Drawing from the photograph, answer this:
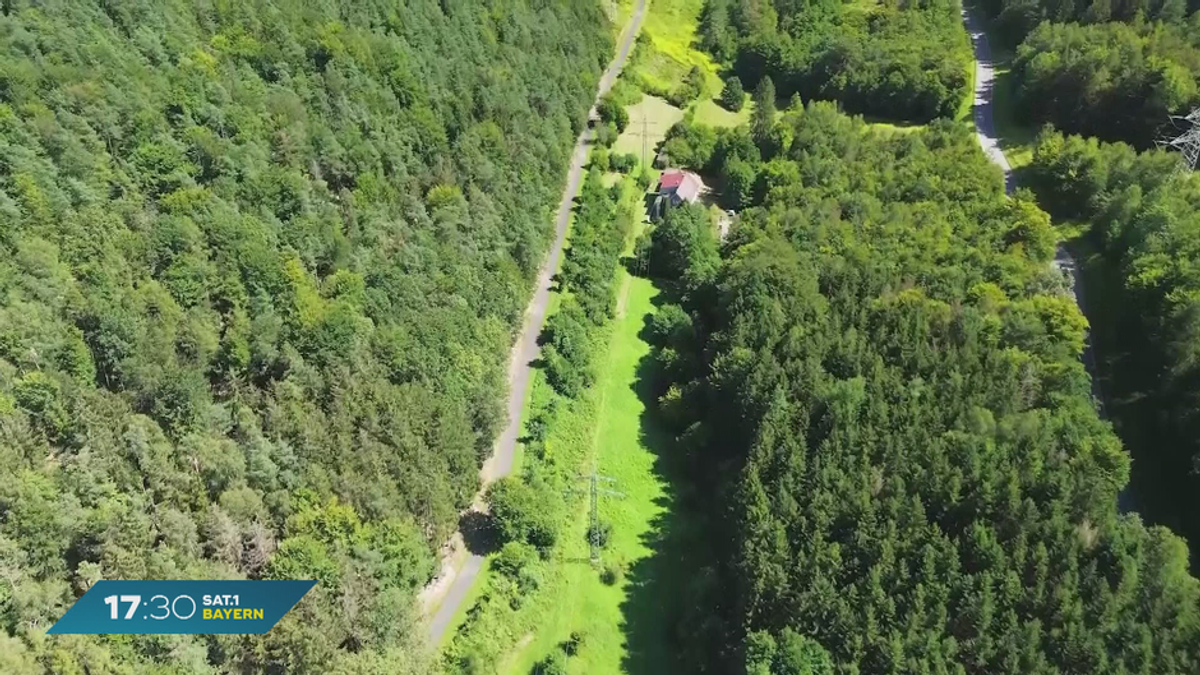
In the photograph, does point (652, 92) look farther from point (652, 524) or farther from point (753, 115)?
point (652, 524)

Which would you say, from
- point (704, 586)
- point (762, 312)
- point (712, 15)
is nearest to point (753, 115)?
point (712, 15)

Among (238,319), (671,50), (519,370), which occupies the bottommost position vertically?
(519,370)

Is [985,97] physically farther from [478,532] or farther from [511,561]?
[511,561]

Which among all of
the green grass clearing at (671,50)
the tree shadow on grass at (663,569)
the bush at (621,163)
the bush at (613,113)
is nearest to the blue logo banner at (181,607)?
the tree shadow on grass at (663,569)

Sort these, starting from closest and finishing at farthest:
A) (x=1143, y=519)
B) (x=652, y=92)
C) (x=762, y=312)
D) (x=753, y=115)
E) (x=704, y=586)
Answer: (x=704, y=586) < (x=1143, y=519) < (x=762, y=312) < (x=753, y=115) < (x=652, y=92)

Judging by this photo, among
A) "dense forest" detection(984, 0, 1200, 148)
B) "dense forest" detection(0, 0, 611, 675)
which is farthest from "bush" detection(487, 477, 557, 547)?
"dense forest" detection(984, 0, 1200, 148)

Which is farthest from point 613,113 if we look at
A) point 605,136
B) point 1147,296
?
point 1147,296

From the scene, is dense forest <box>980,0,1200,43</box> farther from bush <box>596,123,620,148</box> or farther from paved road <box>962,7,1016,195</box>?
bush <box>596,123,620,148</box>
